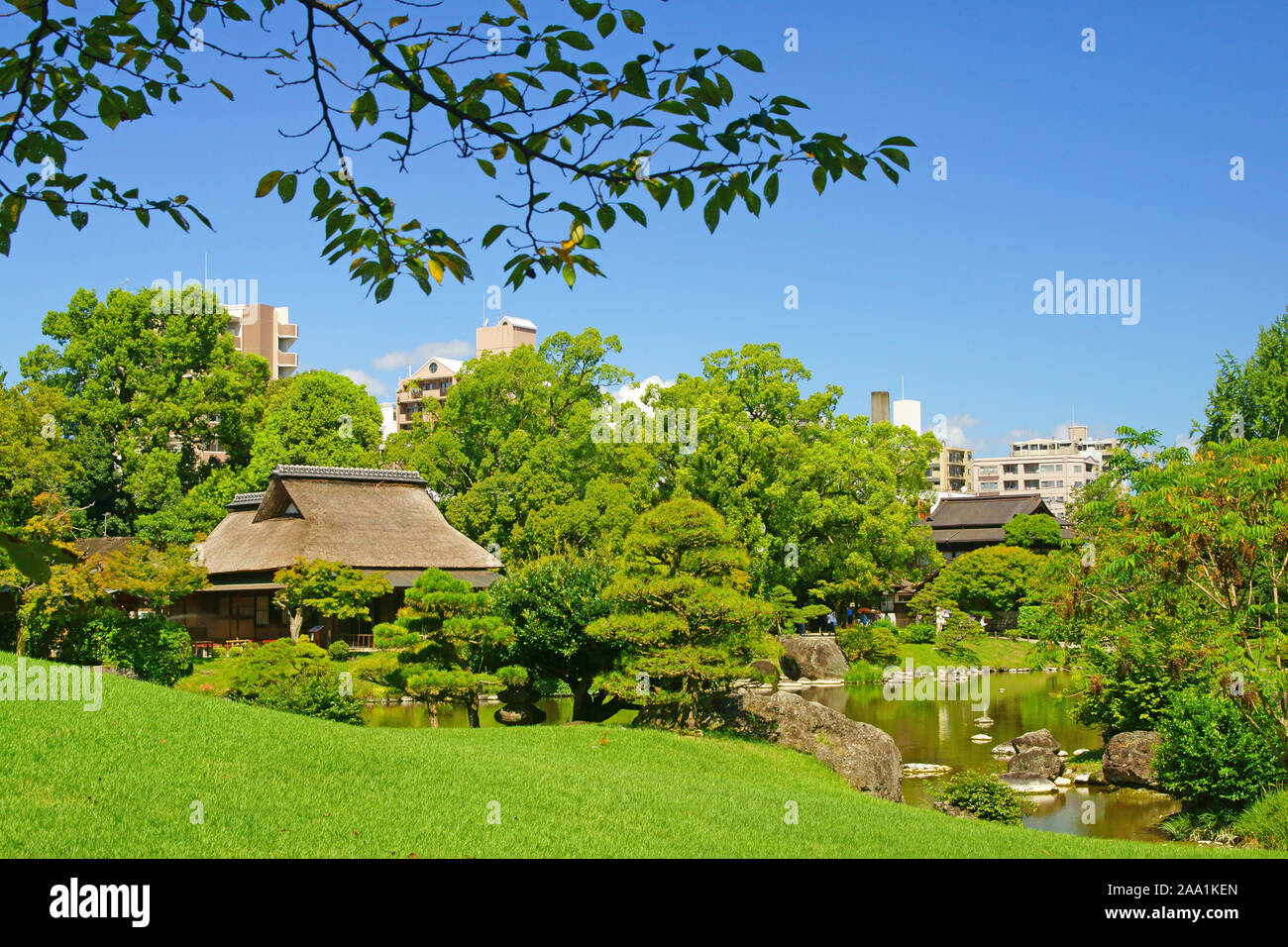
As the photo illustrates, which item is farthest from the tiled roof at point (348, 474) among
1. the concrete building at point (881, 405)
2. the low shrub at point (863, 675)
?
the concrete building at point (881, 405)

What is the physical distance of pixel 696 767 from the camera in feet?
41.3

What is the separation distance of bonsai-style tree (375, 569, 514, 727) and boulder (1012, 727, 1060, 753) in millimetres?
8530

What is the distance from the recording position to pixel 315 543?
30125 mm

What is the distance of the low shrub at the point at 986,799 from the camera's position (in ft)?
40.6

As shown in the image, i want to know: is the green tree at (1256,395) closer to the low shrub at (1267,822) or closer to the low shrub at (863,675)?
the low shrub at (863,675)

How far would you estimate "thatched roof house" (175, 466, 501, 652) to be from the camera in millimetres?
30297

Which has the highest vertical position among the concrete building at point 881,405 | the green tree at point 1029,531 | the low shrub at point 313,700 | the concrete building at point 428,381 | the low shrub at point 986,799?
the concrete building at point 428,381

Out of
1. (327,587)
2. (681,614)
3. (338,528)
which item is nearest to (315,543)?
(338,528)

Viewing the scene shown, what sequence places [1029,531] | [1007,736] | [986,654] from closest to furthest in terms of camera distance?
[1007,736]
[986,654]
[1029,531]

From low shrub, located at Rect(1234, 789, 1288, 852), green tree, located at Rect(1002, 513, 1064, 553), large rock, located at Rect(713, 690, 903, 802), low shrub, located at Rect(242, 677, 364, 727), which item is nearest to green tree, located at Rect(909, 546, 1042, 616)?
green tree, located at Rect(1002, 513, 1064, 553)

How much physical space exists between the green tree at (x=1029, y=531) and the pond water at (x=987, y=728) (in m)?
14.0

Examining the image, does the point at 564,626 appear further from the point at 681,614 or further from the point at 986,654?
the point at 986,654

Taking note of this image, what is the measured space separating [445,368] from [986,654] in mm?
50454
